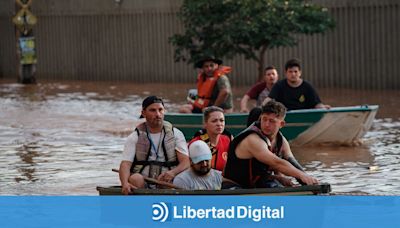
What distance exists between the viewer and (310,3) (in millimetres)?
30172

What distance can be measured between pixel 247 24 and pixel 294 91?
9070mm

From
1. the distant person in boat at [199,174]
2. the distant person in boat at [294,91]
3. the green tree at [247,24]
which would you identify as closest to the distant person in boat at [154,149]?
the distant person in boat at [199,174]

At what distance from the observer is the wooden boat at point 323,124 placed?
18.7 meters

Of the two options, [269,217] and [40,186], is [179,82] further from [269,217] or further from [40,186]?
[269,217]

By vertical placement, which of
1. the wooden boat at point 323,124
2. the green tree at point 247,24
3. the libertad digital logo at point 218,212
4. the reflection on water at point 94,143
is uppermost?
the green tree at point 247,24

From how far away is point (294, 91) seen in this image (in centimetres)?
1828

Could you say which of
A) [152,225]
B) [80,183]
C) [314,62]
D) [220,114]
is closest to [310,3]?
[314,62]

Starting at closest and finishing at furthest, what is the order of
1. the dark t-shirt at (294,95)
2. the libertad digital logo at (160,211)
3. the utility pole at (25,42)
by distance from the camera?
the libertad digital logo at (160,211) → the dark t-shirt at (294,95) → the utility pole at (25,42)

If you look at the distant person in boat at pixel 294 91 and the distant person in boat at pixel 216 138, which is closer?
the distant person in boat at pixel 216 138

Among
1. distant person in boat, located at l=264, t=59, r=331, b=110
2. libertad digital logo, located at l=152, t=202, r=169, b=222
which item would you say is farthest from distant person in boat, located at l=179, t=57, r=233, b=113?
libertad digital logo, located at l=152, t=202, r=169, b=222

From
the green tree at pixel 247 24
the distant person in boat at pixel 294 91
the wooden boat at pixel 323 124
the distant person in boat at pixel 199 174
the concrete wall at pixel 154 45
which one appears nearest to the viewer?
the distant person in boat at pixel 199 174

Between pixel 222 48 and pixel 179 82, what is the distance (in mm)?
6981

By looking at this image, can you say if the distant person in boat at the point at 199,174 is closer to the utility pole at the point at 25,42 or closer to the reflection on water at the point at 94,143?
the reflection on water at the point at 94,143

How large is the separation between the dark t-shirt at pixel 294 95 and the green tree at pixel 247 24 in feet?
28.1
